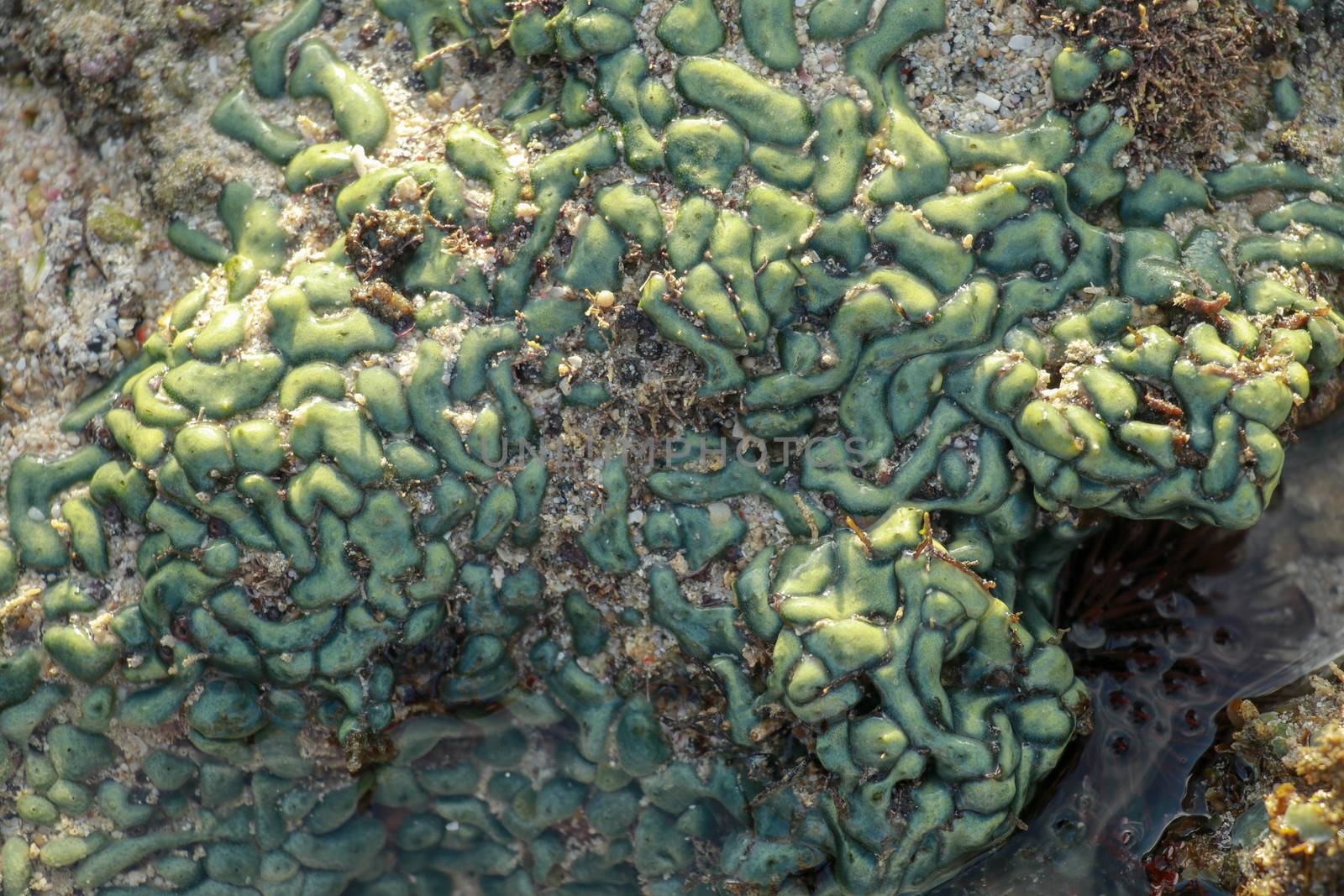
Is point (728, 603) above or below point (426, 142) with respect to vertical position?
below

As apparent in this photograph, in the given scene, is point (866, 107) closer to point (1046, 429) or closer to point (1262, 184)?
point (1046, 429)

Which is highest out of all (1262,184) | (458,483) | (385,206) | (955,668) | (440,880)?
(385,206)

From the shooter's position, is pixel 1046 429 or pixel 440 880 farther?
pixel 440 880

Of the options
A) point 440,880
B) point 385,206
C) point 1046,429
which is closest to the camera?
point 1046,429

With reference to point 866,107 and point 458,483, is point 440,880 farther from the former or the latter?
point 866,107

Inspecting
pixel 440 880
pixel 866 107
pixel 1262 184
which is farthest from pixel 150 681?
pixel 1262 184

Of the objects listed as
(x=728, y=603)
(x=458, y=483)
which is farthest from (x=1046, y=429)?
(x=458, y=483)

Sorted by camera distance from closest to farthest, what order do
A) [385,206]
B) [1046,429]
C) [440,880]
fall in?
[1046,429] → [385,206] → [440,880]
